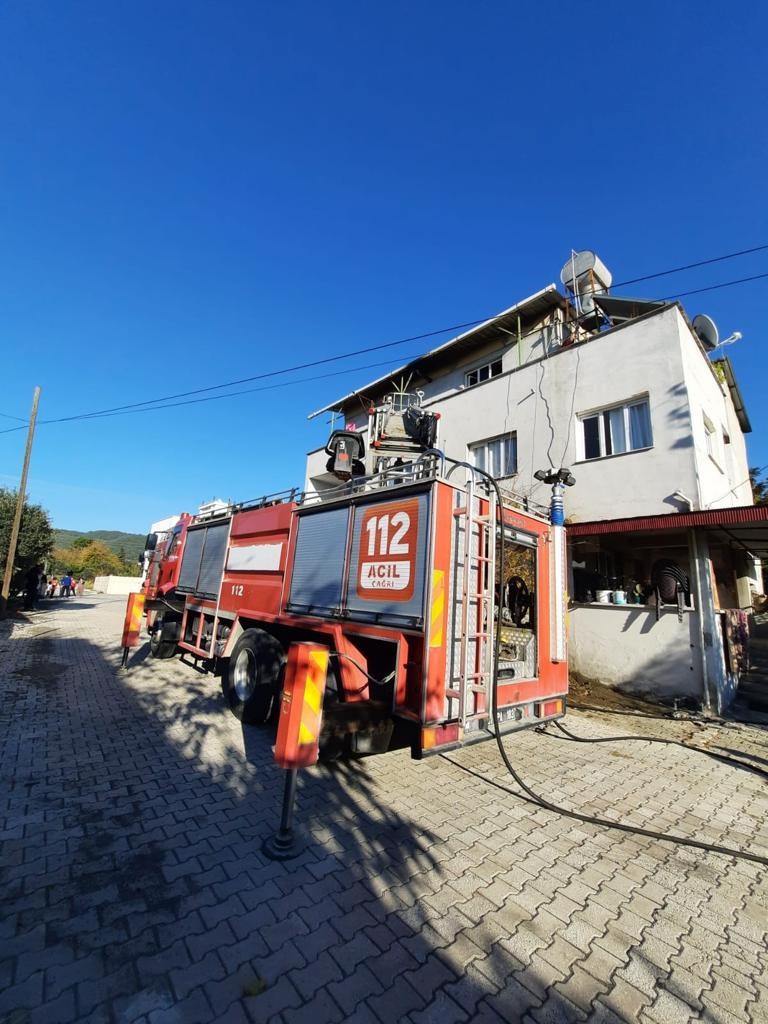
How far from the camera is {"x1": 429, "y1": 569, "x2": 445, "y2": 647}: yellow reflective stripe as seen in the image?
364 centimetres

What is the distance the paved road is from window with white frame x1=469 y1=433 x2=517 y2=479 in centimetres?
821

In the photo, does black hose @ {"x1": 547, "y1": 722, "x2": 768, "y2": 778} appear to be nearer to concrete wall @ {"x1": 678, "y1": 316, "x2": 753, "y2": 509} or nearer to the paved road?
the paved road

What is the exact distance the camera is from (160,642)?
937cm

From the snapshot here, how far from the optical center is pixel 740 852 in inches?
135

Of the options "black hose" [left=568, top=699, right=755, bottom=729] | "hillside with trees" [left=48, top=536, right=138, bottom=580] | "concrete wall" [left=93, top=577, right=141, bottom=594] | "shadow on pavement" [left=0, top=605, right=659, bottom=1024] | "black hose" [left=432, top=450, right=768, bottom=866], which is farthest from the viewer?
"hillside with trees" [left=48, top=536, right=138, bottom=580]

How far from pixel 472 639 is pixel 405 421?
5.36 meters

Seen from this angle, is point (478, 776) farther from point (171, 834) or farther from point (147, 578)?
point (147, 578)

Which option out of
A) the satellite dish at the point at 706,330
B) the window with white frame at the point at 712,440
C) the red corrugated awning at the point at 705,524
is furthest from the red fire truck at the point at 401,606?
the satellite dish at the point at 706,330

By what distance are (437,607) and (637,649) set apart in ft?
21.9

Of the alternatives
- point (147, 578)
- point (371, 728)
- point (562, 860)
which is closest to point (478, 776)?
point (562, 860)

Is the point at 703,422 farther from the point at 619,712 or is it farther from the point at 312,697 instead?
the point at 312,697

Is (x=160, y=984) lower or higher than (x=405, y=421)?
lower

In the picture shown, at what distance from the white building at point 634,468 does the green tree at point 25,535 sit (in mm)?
17625

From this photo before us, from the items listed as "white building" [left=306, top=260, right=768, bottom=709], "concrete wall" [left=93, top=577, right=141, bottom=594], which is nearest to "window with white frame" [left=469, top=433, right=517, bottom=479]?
"white building" [left=306, top=260, right=768, bottom=709]
